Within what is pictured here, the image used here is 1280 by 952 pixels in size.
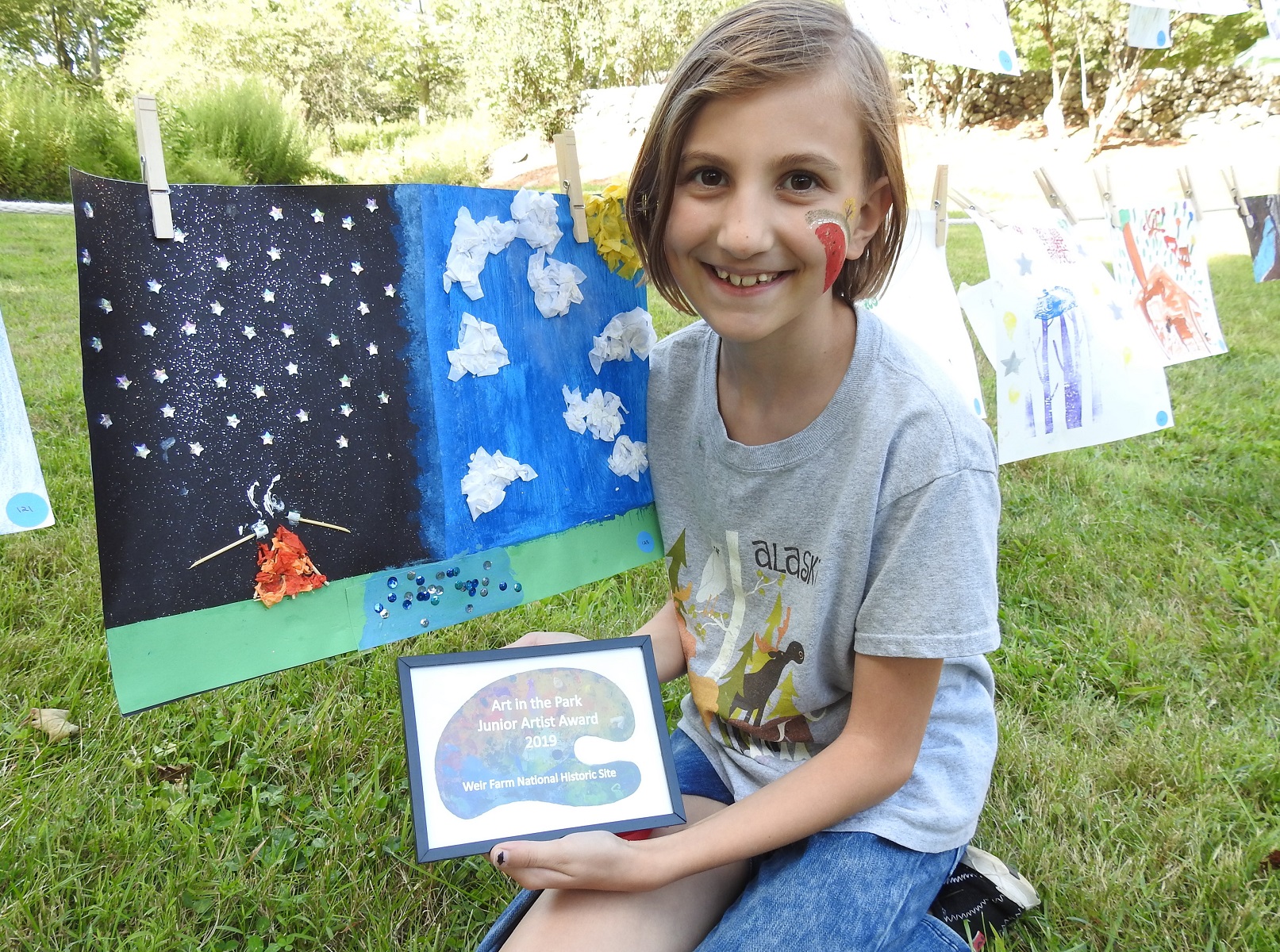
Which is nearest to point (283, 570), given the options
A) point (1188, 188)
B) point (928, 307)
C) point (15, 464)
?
point (15, 464)

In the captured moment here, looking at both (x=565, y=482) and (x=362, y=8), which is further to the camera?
(x=362, y=8)

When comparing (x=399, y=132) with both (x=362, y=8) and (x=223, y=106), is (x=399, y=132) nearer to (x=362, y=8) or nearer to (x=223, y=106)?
(x=362, y=8)

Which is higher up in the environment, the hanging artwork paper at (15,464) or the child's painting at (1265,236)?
the child's painting at (1265,236)

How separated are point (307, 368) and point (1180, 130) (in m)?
12.9

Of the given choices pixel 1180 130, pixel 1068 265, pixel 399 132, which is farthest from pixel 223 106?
pixel 1180 130

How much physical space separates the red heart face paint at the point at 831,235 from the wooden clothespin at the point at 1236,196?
8.23 ft

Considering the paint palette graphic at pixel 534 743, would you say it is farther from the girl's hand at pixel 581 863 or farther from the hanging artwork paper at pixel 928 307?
the hanging artwork paper at pixel 928 307

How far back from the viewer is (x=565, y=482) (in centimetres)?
146

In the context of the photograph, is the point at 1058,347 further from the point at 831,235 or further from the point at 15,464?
the point at 15,464

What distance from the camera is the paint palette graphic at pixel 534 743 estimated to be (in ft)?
3.80

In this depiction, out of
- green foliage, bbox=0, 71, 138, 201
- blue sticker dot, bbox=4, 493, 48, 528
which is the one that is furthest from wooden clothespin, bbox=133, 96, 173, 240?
green foliage, bbox=0, 71, 138, 201

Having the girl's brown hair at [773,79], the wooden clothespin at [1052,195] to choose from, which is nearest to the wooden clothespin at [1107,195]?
the wooden clothespin at [1052,195]

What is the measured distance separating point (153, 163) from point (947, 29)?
5.35 feet

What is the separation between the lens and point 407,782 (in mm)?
1655
